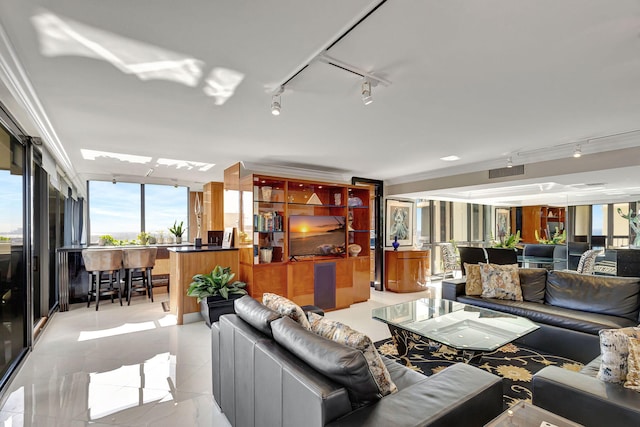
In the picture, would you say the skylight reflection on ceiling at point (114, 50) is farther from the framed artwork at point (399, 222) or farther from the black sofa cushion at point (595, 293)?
the framed artwork at point (399, 222)

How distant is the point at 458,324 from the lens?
308 centimetres

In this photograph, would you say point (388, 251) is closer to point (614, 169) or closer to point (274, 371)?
point (614, 169)

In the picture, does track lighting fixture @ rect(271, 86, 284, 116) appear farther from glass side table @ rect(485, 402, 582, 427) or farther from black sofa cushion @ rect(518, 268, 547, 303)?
black sofa cushion @ rect(518, 268, 547, 303)

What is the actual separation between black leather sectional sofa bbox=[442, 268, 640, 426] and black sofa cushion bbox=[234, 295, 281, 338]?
1593 millimetres

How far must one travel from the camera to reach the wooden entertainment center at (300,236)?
15.3ft

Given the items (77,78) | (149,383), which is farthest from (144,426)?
(77,78)

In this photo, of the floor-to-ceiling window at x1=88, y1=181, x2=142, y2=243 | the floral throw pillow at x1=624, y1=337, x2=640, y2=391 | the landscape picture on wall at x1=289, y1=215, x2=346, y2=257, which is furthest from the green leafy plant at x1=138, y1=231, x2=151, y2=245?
the floral throw pillow at x1=624, y1=337, x2=640, y2=391

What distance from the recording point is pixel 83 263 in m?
5.37

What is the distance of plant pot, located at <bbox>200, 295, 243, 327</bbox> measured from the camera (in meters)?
4.02

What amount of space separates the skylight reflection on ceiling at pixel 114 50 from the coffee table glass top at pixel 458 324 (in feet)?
9.27

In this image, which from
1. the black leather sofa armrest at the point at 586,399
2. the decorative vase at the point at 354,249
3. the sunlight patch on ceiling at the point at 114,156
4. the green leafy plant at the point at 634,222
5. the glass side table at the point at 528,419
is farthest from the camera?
the decorative vase at the point at 354,249

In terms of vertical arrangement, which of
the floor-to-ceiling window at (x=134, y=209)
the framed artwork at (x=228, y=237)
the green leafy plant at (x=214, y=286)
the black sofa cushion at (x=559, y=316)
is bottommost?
the black sofa cushion at (x=559, y=316)

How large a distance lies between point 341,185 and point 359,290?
1949 millimetres

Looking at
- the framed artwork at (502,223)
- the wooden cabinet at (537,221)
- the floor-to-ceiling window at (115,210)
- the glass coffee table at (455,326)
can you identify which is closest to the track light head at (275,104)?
the glass coffee table at (455,326)
